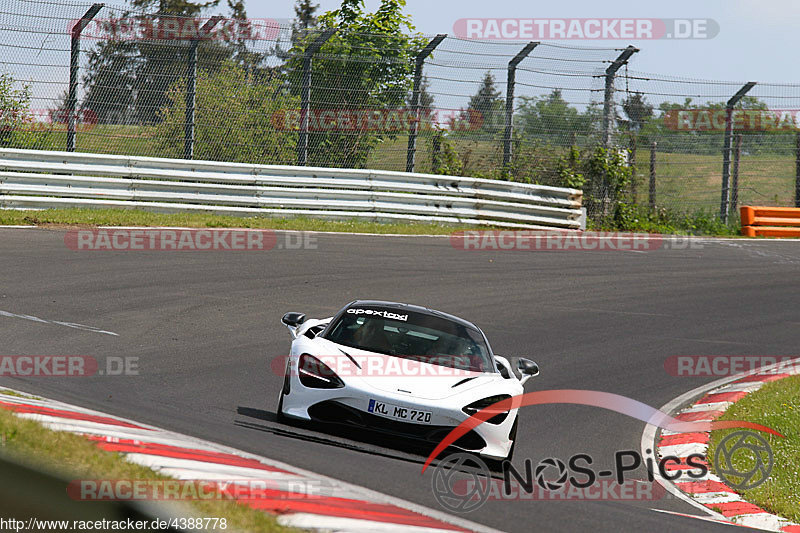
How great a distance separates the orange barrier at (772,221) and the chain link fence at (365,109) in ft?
3.94

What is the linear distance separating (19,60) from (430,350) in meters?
11.8

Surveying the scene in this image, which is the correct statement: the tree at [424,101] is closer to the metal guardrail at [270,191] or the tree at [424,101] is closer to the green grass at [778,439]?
the metal guardrail at [270,191]

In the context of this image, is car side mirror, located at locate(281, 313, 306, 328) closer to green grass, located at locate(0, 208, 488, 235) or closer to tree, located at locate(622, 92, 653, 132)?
green grass, located at locate(0, 208, 488, 235)

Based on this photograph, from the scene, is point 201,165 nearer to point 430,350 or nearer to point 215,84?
point 215,84

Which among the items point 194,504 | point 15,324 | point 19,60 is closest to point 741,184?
point 19,60

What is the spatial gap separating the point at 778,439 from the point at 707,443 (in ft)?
2.16

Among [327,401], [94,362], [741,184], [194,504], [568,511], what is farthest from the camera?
[741,184]

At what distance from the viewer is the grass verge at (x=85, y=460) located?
3670 millimetres

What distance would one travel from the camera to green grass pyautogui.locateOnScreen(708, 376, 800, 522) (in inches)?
289

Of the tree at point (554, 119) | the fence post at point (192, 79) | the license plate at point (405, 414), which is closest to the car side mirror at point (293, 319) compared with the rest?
the license plate at point (405, 414)

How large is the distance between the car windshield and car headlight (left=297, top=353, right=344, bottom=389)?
1.84 feet

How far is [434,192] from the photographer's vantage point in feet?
67.7

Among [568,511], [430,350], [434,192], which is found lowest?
[568,511]

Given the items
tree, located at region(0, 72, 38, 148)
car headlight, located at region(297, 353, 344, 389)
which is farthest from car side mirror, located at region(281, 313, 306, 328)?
tree, located at region(0, 72, 38, 148)
